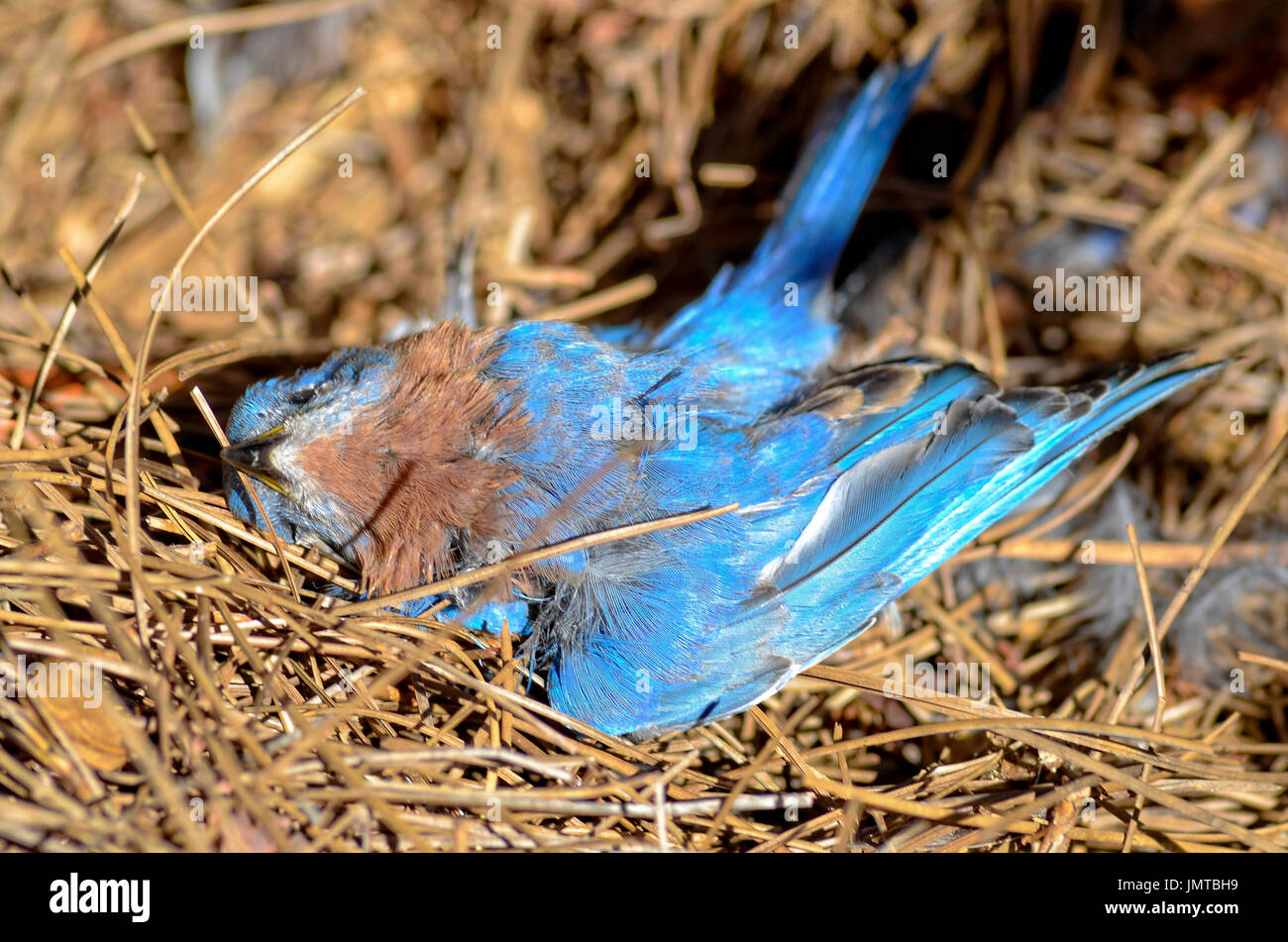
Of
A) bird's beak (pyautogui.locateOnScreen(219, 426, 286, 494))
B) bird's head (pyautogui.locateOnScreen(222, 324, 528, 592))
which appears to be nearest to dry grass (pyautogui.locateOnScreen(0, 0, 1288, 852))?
bird's head (pyautogui.locateOnScreen(222, 324, 528, 592))

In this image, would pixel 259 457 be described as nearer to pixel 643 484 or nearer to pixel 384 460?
pixel 384 460

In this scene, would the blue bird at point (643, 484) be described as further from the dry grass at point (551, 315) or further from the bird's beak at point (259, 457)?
the dry grass at point (551, 315)

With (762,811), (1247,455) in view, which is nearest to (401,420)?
(762,811)

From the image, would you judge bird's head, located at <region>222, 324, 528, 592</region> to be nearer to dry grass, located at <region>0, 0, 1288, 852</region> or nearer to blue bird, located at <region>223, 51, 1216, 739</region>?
blue bird, located at <region>223, 51, 1216, 739</region>

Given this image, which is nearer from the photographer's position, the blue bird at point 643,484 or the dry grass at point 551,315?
the dry grass at point 551,315

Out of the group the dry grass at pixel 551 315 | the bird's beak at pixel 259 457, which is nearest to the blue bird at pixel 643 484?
the bird's beak at pixel 259 457

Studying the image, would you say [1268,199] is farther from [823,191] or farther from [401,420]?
[401,420]
